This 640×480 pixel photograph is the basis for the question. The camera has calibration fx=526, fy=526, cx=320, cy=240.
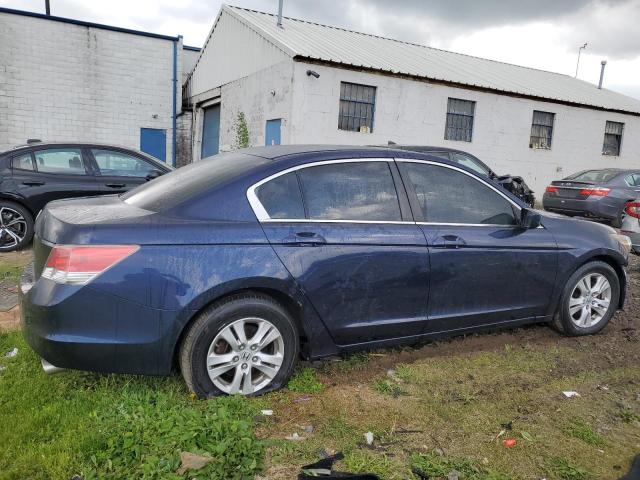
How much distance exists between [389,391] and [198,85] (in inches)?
714

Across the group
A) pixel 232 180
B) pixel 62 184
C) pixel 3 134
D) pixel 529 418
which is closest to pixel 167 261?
pixel 232 180

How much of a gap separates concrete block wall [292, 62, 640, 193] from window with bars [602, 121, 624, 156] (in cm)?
20

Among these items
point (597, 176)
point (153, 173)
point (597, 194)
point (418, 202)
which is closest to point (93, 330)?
point (418, 202)

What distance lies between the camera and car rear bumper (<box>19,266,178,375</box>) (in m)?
2.79

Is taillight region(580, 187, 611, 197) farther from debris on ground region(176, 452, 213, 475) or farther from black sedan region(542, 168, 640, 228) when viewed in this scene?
debris on ground region(176, 452, 213, 475)

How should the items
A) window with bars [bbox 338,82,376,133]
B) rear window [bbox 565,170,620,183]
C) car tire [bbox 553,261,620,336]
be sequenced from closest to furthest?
car tire [bbox 553,261,620,336] → rear window [bbox 565,170,620,183] → window with bars [bbox 338,82,376,133]

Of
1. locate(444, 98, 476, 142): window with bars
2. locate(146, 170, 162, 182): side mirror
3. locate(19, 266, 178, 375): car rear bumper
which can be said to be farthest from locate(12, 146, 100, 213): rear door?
locate(444, 98, 476, 142): window with bars

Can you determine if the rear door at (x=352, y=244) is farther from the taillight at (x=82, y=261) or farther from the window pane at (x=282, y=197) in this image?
the taillight at (x=82, y=261)

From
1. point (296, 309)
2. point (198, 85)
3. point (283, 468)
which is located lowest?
point (283, 468)

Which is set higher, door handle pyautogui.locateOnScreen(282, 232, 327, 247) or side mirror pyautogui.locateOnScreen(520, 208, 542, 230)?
side mirror pyautogui.locateOnScreen(520, 208, 542, 230)

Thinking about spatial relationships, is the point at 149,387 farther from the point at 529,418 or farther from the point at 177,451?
the point at 529,418

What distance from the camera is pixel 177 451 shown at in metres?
2.54

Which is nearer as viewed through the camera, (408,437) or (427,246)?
(408,437)

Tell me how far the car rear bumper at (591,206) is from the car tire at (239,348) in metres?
9.81
